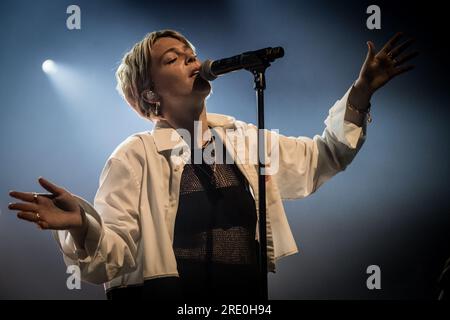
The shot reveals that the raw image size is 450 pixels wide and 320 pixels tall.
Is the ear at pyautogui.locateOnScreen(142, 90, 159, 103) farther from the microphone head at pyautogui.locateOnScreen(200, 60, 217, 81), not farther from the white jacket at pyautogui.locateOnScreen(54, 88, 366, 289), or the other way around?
the microphone head at pyautogui.locateOnScreen(200, 60, 217, 81)

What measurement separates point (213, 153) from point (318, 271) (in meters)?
1.28

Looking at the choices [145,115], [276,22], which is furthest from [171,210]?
[276,22]

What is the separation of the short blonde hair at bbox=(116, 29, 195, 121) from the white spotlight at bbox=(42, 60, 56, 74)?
44.6 inches

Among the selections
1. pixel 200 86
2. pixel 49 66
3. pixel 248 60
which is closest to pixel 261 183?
pixel 248 60

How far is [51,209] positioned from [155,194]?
0.42m

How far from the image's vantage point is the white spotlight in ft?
9.40

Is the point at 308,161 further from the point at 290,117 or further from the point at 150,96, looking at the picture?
the point at 290,117

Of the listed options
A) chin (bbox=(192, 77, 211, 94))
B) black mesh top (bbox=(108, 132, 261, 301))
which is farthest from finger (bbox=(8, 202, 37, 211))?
chin (bbox=(192, 77, 211, 94))

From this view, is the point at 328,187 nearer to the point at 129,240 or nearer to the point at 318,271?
the point at 318,271

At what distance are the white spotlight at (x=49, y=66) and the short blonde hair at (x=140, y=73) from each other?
1.13 meters

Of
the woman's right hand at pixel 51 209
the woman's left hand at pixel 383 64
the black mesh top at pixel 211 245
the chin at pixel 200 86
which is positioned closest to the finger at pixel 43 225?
the woman's right hand at pixel 51 209

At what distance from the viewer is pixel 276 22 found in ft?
9.16

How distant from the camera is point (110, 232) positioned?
4.63 feet

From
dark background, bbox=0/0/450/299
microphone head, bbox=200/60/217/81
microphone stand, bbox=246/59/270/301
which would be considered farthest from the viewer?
dark background, bbox=0/0/450/299
